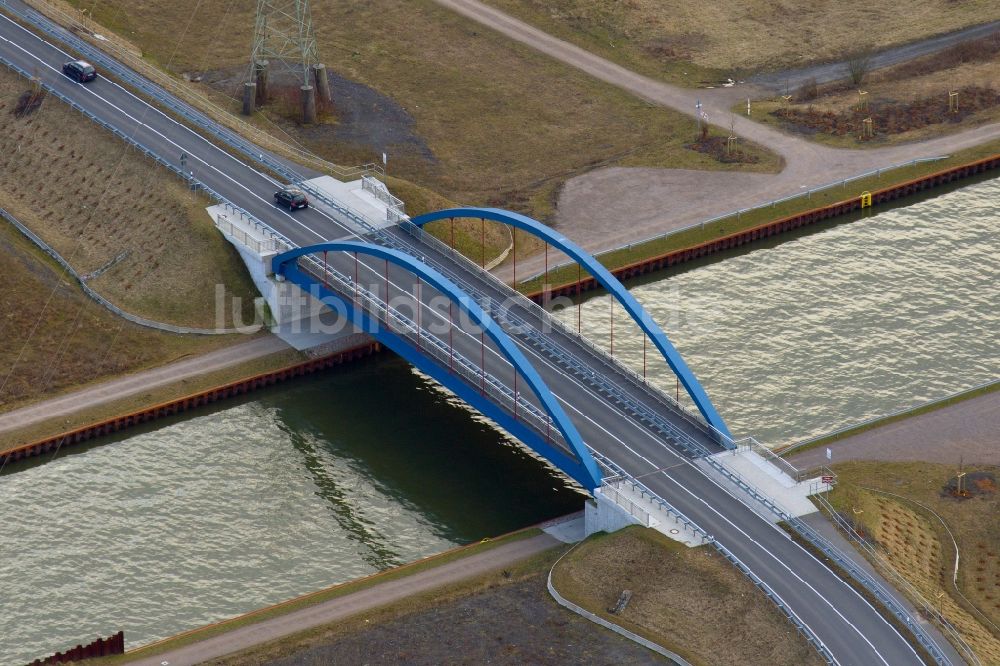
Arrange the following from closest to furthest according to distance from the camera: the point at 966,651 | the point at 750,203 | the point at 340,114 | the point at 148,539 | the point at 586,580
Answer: the point at 966,651, the point at 586,580, the point at 148,539, the point at 750,203, the point at 340,114

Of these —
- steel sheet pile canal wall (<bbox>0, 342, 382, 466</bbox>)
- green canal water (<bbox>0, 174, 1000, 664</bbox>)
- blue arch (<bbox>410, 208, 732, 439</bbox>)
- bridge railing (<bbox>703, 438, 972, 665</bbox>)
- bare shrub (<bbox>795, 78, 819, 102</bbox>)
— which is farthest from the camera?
bare shrub (<bbox>795, 78, 819, 102</bbox>)

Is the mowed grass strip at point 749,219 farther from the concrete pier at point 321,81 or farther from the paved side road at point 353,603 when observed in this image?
the paved side road at point 353,603

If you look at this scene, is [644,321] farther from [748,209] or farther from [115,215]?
[115,215]

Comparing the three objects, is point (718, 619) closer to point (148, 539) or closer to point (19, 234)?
point (148, 539)

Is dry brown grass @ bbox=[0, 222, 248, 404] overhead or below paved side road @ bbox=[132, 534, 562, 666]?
overhead

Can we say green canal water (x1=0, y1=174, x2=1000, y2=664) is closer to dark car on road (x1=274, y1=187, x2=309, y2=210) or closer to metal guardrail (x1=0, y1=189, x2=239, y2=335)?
metal guardrail (x1=0, y1=189, x2=239, y2=335)

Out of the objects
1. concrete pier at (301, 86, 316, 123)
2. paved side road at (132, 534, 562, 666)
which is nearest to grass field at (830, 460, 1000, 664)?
paved side road at (132, 534, 562, 666)

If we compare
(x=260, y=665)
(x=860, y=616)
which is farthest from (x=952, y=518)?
(x=260, y=665)
